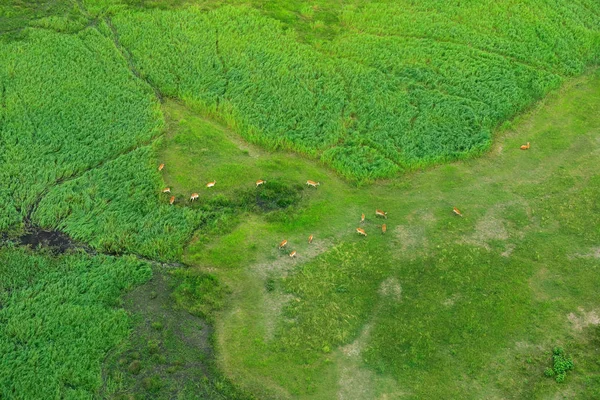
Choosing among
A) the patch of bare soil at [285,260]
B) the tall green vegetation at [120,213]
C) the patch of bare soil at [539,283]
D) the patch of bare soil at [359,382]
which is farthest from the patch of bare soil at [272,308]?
the patch of bare soil at [539,283]

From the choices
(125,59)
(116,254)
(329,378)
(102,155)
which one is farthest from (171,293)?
(125,59)

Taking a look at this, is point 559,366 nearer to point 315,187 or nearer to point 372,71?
point 315,187

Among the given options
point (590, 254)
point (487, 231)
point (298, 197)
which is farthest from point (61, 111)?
point (590, 254)

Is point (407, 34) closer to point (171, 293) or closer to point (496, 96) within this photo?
point (496, 96)

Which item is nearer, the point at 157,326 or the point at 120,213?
the point at 157,326

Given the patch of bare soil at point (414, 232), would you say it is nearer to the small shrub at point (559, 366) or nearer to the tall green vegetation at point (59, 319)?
the small shrub at point (559, 366)
